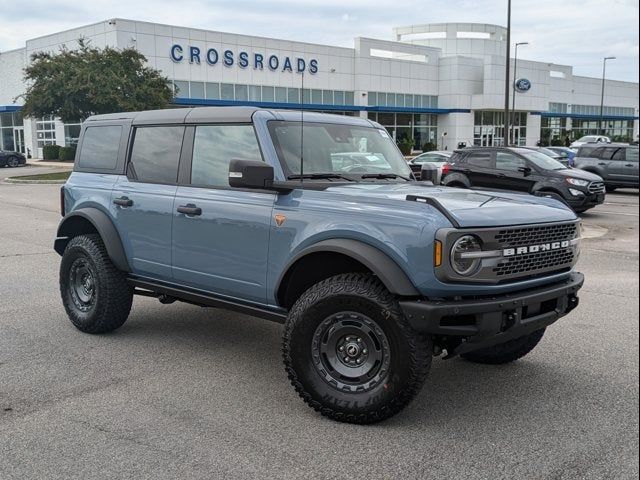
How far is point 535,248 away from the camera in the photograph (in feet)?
13.1

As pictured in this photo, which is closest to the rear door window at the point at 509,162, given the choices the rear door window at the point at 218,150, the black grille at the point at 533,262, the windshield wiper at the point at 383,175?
the windshield wiper at the point at 383,175

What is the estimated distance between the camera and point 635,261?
119 cm

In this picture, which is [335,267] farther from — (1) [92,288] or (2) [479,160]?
(2) [479,160]

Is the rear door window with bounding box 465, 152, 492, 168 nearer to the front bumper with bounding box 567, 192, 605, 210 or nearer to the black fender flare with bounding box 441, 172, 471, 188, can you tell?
the black fender flare with bounding box 441, 172, 471, 188

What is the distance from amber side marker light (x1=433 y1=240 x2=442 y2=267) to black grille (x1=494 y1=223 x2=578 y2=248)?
37 cm

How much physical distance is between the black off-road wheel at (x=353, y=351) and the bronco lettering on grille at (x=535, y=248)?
703 millimetres

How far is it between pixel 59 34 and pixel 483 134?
40369mm

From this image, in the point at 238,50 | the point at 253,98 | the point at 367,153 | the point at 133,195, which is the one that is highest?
the point at 238,50

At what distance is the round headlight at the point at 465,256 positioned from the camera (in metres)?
3.67

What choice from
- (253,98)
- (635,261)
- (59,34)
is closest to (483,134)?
(253,98)

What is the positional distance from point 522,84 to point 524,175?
174 feet

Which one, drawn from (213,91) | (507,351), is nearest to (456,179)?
(507,351)

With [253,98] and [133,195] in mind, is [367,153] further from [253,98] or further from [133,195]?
[253,98]

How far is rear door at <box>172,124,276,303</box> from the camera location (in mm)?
4605
